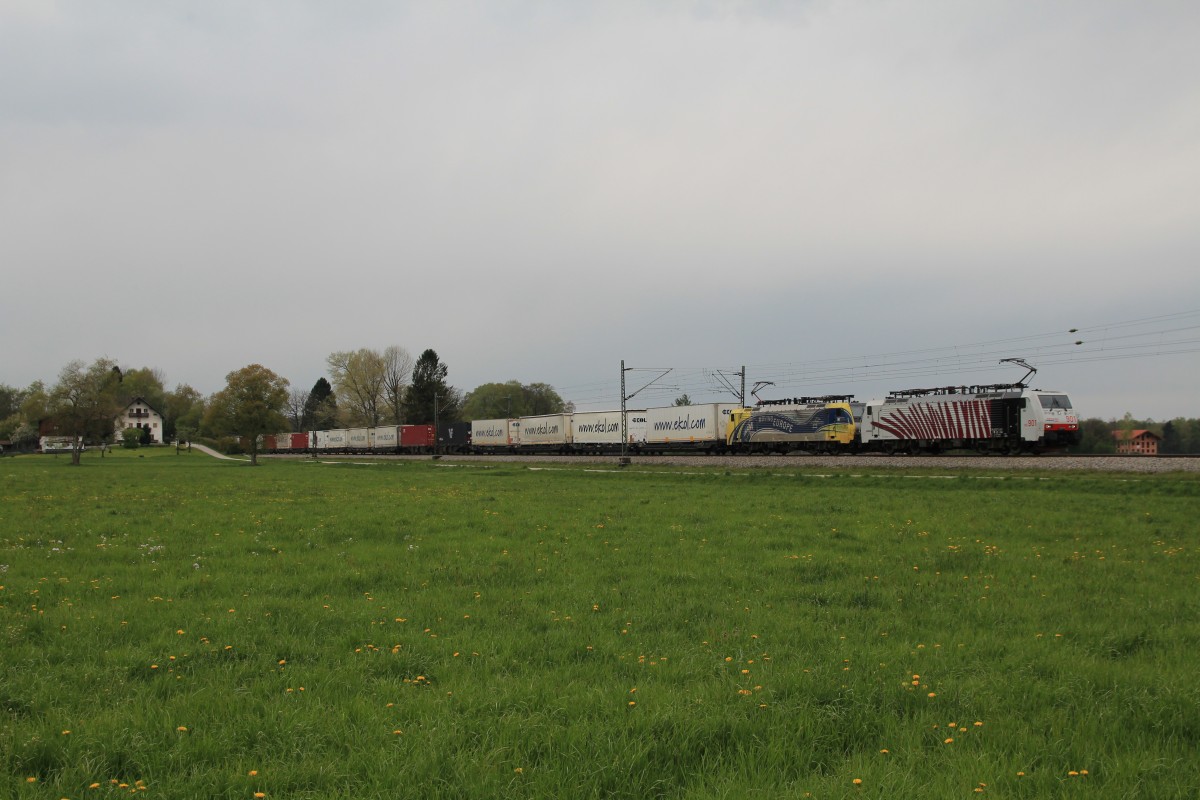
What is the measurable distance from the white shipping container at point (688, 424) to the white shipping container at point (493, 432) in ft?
57.8

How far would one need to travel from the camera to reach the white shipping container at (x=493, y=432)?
247ft

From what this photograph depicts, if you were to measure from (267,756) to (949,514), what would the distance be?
1545cm

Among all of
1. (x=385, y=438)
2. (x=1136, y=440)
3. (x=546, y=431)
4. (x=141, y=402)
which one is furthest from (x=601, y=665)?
(x=141, y=402)

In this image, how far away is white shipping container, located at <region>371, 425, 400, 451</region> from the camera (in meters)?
89.9

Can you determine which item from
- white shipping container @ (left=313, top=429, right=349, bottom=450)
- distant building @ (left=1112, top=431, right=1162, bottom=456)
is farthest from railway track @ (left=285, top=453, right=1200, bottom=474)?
white shipping container @ (left=313, top=429, right=349, bottom=450)

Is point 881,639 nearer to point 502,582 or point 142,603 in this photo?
point 502,582

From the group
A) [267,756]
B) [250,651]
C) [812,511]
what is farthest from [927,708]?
[812,511]

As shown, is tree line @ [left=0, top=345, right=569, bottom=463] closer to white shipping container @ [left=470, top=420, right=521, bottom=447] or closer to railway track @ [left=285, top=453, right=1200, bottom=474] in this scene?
white shipping container @ [left=470, top=420, right=521, bottom=447]

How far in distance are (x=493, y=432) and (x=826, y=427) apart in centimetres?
3856

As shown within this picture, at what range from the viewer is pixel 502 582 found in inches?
378

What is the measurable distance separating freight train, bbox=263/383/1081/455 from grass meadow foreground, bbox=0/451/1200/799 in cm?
3016

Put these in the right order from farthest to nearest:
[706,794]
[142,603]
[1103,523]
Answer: [1103,523], [142,603], [706,794]

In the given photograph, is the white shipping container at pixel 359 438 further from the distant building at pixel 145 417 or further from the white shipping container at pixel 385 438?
the distant building at pixel 145 417

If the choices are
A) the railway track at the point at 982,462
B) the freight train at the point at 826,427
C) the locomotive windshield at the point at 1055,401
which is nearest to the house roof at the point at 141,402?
the freight train at the point at 826,427
